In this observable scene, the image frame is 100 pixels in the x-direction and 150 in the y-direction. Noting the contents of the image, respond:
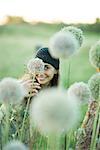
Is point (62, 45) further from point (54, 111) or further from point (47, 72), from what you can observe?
point (47, 72)

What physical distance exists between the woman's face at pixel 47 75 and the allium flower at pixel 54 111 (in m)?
0.99

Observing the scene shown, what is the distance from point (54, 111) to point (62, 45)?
339mm

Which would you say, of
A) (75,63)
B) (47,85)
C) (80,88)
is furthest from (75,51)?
(75,63)

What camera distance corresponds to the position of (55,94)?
35.0 inches

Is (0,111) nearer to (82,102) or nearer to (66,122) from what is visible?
(82,102)

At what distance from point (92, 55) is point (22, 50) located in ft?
29.8

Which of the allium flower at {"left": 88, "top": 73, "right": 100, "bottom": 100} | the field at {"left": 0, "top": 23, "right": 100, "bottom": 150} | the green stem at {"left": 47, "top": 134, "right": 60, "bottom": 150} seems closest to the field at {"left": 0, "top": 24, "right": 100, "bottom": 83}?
the field at {"left": 0, "top": 23, "right": 100, "bottom": 150}

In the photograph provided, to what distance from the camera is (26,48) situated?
34.3ft

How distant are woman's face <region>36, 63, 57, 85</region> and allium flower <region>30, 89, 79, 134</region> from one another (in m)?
0.99

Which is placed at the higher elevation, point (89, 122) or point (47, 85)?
point (47, 85)

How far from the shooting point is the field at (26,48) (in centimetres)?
742

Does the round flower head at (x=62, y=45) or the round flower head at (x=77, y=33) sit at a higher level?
the round flower head at (x=77, y=33)

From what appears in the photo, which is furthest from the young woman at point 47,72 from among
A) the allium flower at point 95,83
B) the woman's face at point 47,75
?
the allium flower at point 95,83

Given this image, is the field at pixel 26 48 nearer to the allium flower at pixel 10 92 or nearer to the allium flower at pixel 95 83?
the allium flower at pixel 95 83
